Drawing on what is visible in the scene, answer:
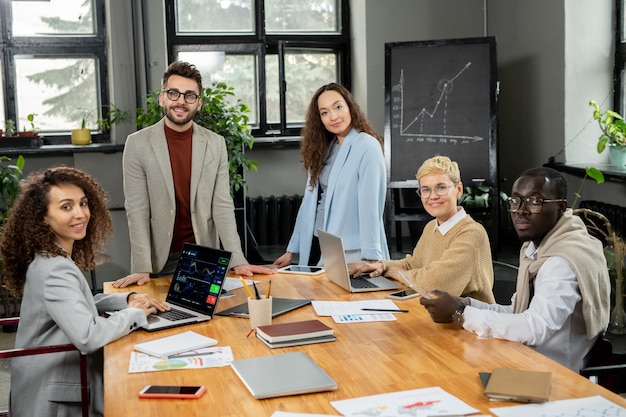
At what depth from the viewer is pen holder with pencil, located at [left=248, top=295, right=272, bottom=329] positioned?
2.44 m

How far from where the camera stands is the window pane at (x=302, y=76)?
6.81m

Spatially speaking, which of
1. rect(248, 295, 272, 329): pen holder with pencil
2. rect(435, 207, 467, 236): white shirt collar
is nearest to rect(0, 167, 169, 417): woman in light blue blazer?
rect(248, 295, 272, 329): pen holder with pencil

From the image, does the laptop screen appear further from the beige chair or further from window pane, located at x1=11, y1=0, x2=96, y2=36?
window pane, located at x1=11, y1=0, x2=96, y2=36

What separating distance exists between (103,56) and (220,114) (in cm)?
134

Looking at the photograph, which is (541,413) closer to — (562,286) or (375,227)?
(562,286)

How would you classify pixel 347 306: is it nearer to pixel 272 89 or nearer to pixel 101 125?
pixel 101 125

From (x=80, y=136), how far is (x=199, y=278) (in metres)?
3.89

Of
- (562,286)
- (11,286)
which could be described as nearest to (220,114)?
(11,286)

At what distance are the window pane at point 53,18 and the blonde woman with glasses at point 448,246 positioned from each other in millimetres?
4190

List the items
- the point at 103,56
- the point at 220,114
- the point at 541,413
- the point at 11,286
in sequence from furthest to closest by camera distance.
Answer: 1. the point at 103,56
2. the point at 220,114
3. the point at 11,286
4. the point at 541,413

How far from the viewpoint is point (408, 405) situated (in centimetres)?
177

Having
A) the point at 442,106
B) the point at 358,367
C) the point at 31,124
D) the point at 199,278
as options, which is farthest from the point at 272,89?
the point at 358,367

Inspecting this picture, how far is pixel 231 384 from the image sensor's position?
195 centimetres

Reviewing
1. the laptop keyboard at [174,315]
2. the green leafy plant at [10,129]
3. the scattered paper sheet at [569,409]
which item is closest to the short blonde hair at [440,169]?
the laptop keyboard at [174,315]
